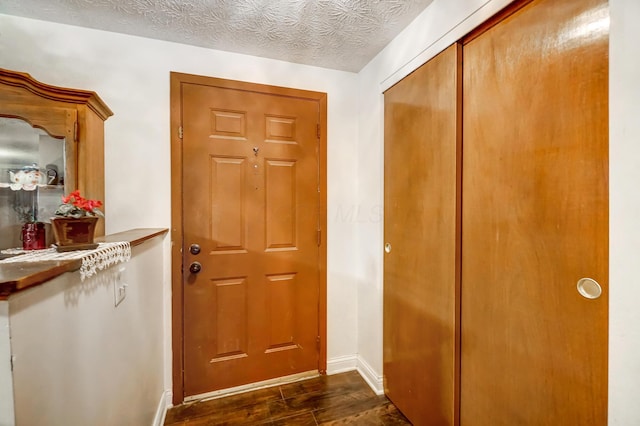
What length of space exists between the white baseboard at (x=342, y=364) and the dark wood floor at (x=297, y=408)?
5.8 inches

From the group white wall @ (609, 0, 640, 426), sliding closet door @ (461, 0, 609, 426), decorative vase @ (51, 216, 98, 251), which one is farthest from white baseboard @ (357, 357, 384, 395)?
decorative vase @ (51, 216, 98, 251)

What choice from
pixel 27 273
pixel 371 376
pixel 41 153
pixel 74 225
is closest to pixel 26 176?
pixel 41 153

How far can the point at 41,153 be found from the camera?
1313 mm

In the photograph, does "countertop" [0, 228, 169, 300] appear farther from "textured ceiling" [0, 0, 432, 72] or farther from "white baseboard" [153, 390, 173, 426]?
"textured ceiling" [0, 0, 432, 72]

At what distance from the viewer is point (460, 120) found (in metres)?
1.27

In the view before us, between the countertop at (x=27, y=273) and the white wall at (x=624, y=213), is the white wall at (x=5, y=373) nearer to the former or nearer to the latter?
the countertop at (x=27, y=273)

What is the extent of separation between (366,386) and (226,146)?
196cm

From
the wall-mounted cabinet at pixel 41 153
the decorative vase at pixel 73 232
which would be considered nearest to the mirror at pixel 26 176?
the wall-mounted cabinet at pixel 41 153

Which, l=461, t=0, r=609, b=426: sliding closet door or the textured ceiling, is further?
the textured ceiling

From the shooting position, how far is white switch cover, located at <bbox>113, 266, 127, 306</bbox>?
1025mm

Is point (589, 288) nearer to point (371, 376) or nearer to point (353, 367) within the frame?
point (371, 376)

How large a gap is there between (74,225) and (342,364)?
6.43 feet

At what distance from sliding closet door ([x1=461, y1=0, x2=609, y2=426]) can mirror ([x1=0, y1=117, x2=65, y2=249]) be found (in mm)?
1987

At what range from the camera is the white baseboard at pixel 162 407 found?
5.03ft
